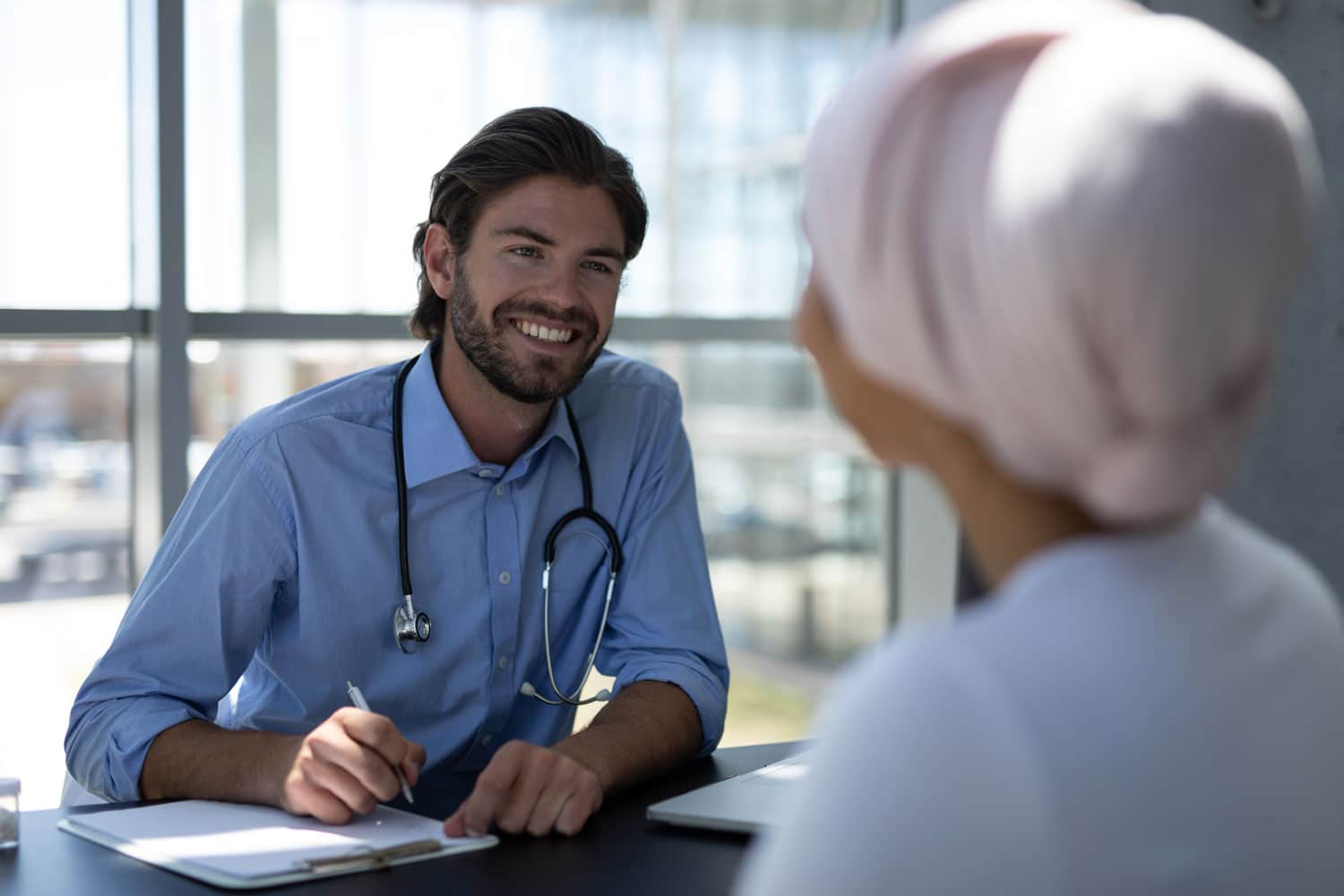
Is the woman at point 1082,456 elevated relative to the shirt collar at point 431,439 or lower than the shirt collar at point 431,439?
elevated

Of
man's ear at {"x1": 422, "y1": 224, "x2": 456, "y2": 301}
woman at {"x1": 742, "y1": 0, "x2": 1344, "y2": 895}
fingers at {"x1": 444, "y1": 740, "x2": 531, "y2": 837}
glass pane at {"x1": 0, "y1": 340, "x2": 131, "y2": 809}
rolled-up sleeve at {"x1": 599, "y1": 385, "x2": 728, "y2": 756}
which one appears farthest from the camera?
glass pane at {"x1": 0, "y1": 340, "x2": 131, "y2": 809}

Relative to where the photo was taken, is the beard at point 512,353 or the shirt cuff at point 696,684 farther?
the beard at point 512,353

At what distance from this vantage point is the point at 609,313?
197 cm

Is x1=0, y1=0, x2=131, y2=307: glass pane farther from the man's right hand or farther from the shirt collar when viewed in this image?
the man's right hand

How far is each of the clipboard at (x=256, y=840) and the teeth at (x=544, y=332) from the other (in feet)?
2.50

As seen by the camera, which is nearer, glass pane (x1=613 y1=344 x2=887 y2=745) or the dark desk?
the dark desk

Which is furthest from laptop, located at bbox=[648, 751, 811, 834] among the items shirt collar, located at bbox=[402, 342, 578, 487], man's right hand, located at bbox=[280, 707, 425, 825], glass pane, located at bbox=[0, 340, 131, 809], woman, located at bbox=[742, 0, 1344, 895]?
glass pane, located at bbox=[0, 340, 131, 809]

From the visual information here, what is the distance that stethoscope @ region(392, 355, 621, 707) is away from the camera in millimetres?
1681

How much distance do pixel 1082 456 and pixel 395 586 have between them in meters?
1.26

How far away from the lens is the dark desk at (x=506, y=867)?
1.12 meters

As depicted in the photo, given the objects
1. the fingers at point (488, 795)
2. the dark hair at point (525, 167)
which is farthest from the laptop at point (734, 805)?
the dark hair at point (525, 167)

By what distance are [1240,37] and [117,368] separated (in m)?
2.45

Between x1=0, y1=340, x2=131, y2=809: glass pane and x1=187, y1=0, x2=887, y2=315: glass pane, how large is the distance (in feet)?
1.03

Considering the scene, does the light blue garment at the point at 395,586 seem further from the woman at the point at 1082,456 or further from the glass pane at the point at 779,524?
the glass pane at the point at 779,524
